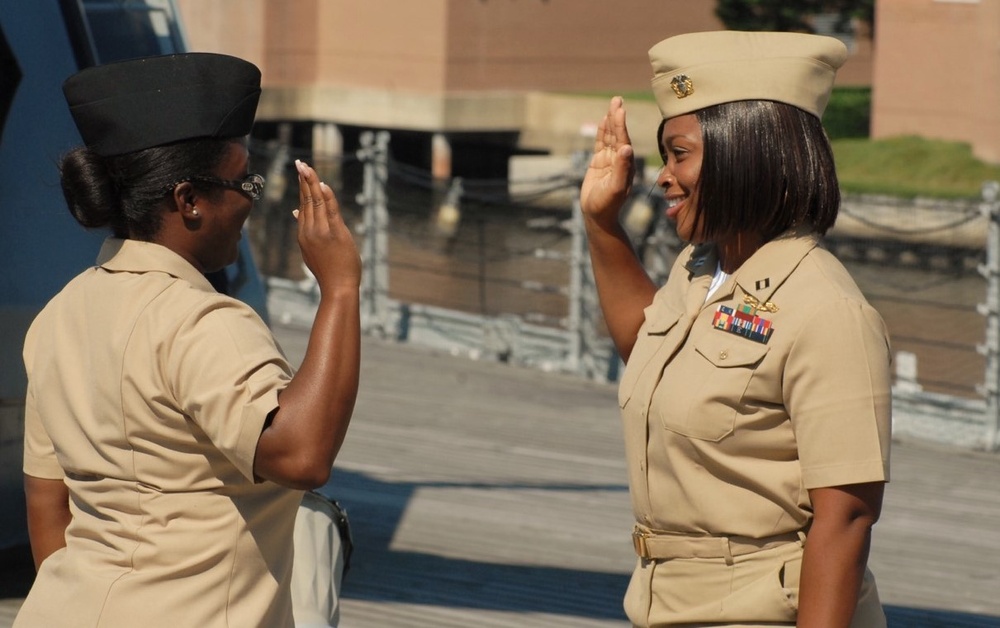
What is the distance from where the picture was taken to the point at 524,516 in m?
5.71

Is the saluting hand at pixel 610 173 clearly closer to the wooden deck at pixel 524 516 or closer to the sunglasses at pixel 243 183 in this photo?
the sunglasses at pixel 243 183

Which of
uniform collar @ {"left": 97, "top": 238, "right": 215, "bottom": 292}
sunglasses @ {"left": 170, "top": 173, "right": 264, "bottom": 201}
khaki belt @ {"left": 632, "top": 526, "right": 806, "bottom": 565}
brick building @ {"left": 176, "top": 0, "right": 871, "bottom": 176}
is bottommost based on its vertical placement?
brick building @ {"left": 176, "top": 0, "right": 871, "bottom": 176}

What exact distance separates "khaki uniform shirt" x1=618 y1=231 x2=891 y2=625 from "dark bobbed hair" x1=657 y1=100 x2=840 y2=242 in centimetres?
5

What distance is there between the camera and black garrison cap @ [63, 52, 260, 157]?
1967 mm

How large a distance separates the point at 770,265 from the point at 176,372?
83cm

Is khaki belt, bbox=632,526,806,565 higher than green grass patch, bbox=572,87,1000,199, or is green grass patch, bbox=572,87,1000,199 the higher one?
khaki belt, bbox=632,526,806,565

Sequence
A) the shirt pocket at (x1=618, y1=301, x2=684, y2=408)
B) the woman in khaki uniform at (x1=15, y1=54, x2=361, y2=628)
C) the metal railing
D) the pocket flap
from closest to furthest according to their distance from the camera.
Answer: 1. the woman in khaki uniform at (x1=15, y1=54, x2=361, y2=628)
2. the pocket flap
3. the shirt pocket at (x1=618, y1=301, x2=684, y2=408)
4. the metal railing

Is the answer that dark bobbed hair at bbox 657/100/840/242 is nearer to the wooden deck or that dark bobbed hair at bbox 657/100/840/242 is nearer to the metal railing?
the wooden deck

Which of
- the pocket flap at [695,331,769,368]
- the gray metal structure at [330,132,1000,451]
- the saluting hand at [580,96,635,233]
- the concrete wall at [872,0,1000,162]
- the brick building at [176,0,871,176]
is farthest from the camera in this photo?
the brick building at [176,0,871,176]

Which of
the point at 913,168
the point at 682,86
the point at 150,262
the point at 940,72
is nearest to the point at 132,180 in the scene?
the point at 150,262

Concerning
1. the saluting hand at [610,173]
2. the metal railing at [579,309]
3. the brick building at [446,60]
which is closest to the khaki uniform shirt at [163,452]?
the saluting hand at [610,173]

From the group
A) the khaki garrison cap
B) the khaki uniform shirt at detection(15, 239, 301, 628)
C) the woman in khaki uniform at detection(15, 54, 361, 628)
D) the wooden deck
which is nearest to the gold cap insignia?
the khaki garrison cap

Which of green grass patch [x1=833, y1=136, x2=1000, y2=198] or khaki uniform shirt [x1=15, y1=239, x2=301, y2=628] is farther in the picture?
green grass patch [x1=833, y1=136, x2=1000, y2=198]

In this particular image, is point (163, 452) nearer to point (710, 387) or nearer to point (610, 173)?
point (710, 387)
